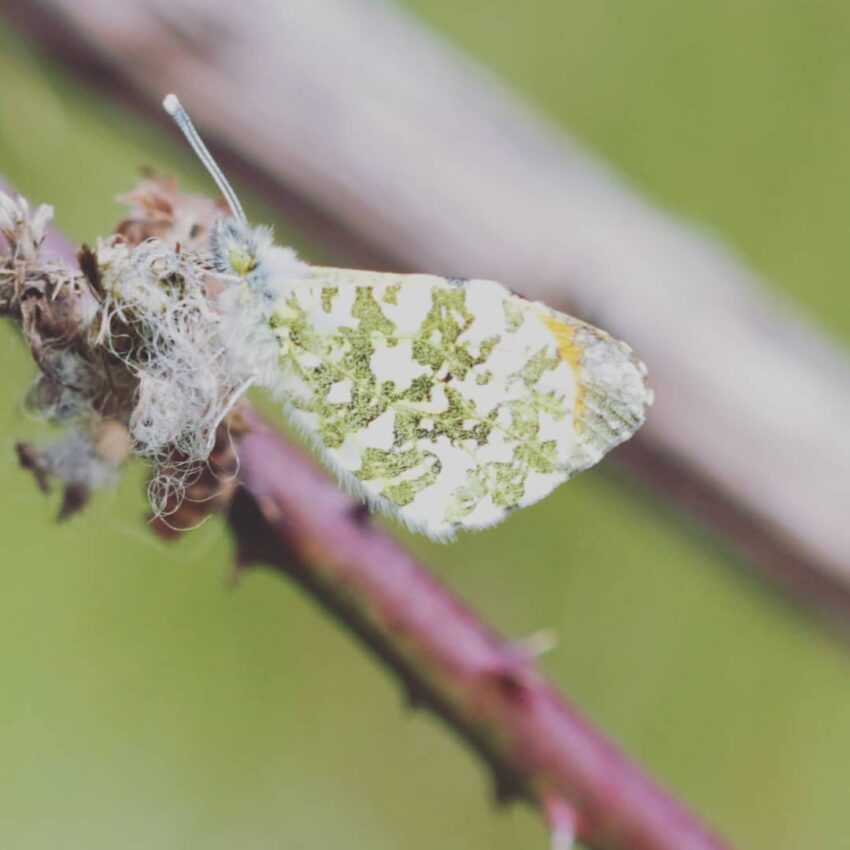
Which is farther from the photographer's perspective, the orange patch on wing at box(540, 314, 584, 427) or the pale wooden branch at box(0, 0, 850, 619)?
the pale wooden branch at box(0, 0, 850, 619)

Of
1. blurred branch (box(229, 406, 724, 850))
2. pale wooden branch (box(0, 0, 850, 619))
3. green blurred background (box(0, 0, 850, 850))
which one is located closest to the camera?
blurred branch (box(229, 406, 724, 850))

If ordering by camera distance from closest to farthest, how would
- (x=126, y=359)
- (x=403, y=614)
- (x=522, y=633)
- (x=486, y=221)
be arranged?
(x=126, y=359) → (x=403, y=614) → (x=486, y=221) → (x=522, y=633)

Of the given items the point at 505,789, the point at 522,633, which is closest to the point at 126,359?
the point at 505,789

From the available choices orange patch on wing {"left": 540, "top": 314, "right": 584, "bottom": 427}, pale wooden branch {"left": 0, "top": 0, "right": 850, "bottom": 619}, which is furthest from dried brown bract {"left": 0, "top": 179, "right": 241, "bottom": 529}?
pale wooden branch {"left": 0, "top": 0, "right": 850, "bottom": 619}

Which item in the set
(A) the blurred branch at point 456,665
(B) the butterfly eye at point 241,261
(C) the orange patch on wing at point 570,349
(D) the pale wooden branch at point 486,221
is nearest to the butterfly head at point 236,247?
(B) the butterfly eye at point 241,261

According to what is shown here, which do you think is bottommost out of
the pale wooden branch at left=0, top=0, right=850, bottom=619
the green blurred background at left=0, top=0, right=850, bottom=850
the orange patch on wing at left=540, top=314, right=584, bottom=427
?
the green blurred background at left=0, top=0, right=850, bottom=850

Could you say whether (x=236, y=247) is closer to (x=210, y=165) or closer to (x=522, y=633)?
(x=210, y=165)

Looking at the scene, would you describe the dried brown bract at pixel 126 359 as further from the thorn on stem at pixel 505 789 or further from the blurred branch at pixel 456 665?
the thorn on stem at pixel 505 789

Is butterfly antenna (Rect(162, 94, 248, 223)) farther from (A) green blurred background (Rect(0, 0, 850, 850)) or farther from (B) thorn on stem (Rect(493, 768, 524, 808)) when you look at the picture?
(A) green blurred background (Rect(0, 0, 850, 850))
